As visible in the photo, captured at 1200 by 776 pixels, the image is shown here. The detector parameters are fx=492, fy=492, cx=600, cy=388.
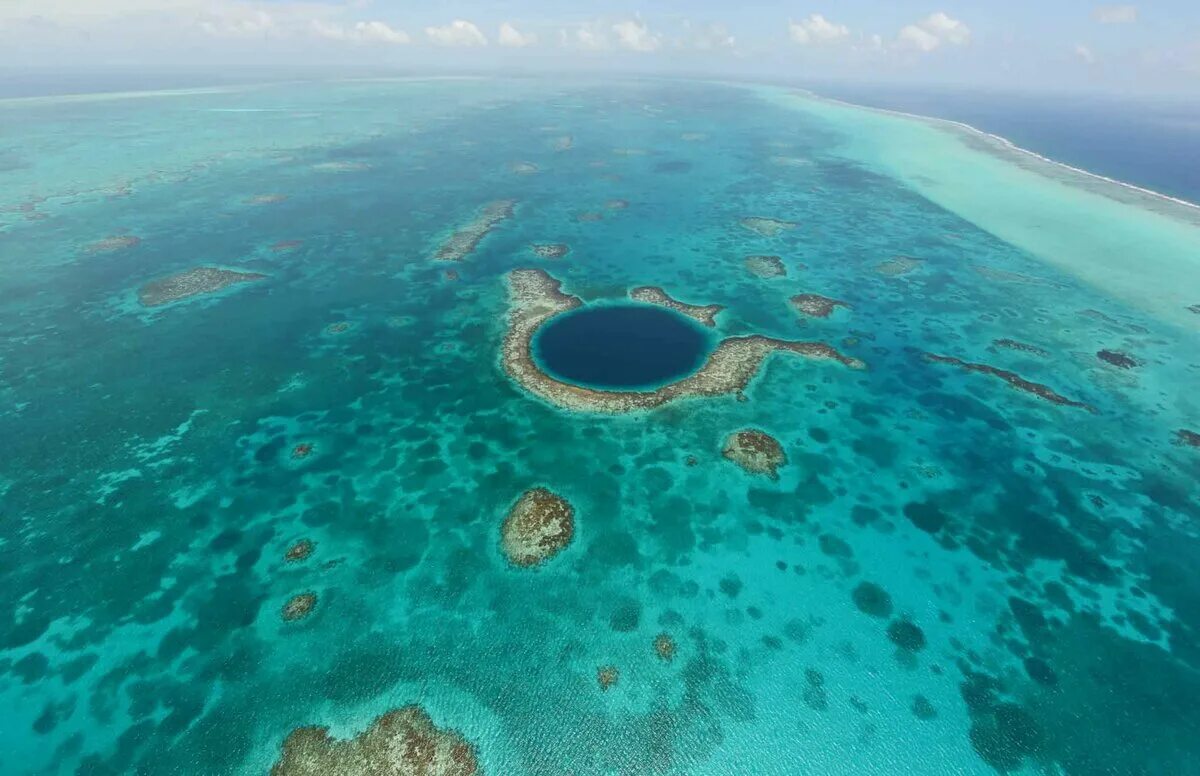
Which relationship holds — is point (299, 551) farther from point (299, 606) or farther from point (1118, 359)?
point (1118, 359)

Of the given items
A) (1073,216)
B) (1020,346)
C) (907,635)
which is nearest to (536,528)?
(907,635)

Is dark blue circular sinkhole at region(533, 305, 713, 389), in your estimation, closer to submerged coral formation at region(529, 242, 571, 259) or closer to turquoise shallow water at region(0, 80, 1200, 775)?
turquoise shallow water at region(0, 80, 1200, 775)

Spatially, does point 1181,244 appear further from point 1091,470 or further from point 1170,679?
point 1170,679

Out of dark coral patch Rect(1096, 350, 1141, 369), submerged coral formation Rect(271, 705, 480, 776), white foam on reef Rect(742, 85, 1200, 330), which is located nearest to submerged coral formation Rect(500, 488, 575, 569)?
submerged coral formation Rect(271, 705, 480, 776)

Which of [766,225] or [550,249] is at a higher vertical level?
[766,225]

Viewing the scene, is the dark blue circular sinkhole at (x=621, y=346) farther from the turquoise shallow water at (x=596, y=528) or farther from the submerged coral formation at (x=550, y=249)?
the submerged coral formation at (x=550, y=249)

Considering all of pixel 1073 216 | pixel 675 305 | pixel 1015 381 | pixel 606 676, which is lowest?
pixel 606 676

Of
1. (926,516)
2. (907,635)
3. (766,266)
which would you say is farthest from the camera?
(766,266)
